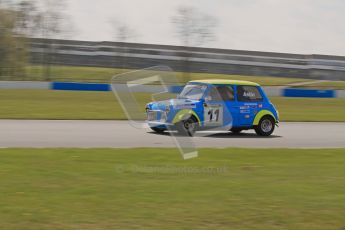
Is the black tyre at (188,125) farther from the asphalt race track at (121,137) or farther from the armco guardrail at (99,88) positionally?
the armco guardrail at (99,88)

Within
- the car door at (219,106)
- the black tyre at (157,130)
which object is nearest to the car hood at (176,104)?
the car door at (219,106)

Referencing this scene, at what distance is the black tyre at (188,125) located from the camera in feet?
49.7

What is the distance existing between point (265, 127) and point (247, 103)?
3.38 feet

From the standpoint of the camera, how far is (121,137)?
594 inches

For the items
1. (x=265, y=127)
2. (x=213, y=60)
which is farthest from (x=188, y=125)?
(x=213, y=60)

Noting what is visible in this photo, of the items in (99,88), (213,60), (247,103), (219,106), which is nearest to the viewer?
(219,106)

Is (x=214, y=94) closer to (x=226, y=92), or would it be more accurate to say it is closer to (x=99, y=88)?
(x=226, y=92)

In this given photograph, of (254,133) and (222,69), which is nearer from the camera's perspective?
(254,133)
